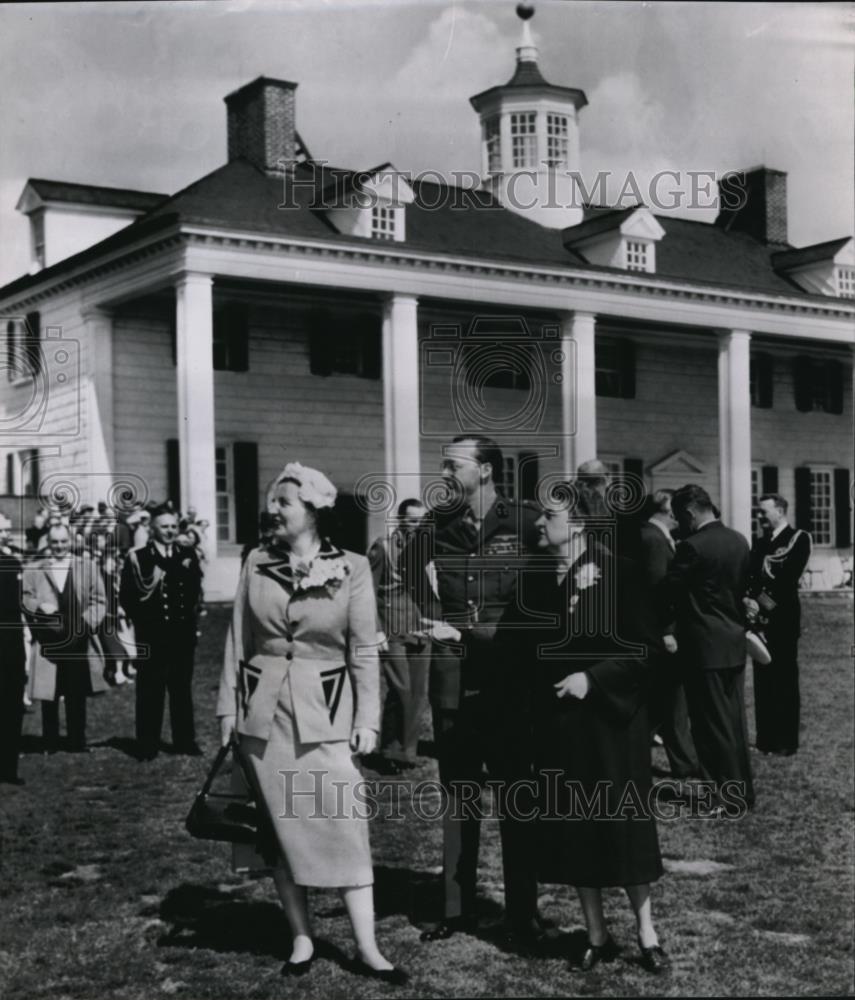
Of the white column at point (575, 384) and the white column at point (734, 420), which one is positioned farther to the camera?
the white column at point (734, 420)

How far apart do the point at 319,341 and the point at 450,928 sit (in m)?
10.7

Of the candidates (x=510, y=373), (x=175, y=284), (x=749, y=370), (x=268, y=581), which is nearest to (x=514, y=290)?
(x=749, y=370)

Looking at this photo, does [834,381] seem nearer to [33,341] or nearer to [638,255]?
[638,255]

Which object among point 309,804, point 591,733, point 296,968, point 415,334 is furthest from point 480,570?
point 415,334

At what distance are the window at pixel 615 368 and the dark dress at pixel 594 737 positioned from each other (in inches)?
159

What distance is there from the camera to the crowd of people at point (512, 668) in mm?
4777

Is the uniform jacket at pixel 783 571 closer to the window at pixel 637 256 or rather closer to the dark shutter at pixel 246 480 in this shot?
the window at pixel 637 256

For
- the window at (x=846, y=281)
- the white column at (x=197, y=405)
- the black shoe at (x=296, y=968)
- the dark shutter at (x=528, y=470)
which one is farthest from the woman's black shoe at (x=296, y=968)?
the window at (x=846, y=281)

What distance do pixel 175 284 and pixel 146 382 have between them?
1.69m

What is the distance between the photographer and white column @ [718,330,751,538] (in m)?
8.62

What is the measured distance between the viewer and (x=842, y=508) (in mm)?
7348

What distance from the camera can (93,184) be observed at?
655cm

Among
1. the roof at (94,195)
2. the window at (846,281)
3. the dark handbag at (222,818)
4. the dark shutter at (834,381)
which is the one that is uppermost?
the roof at (94,195)

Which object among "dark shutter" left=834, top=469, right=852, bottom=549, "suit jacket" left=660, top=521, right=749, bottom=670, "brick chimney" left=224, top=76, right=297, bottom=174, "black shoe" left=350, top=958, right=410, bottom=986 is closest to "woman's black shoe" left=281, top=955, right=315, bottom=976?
"black shoe" left=350, top=958, right=410, bottom=986
